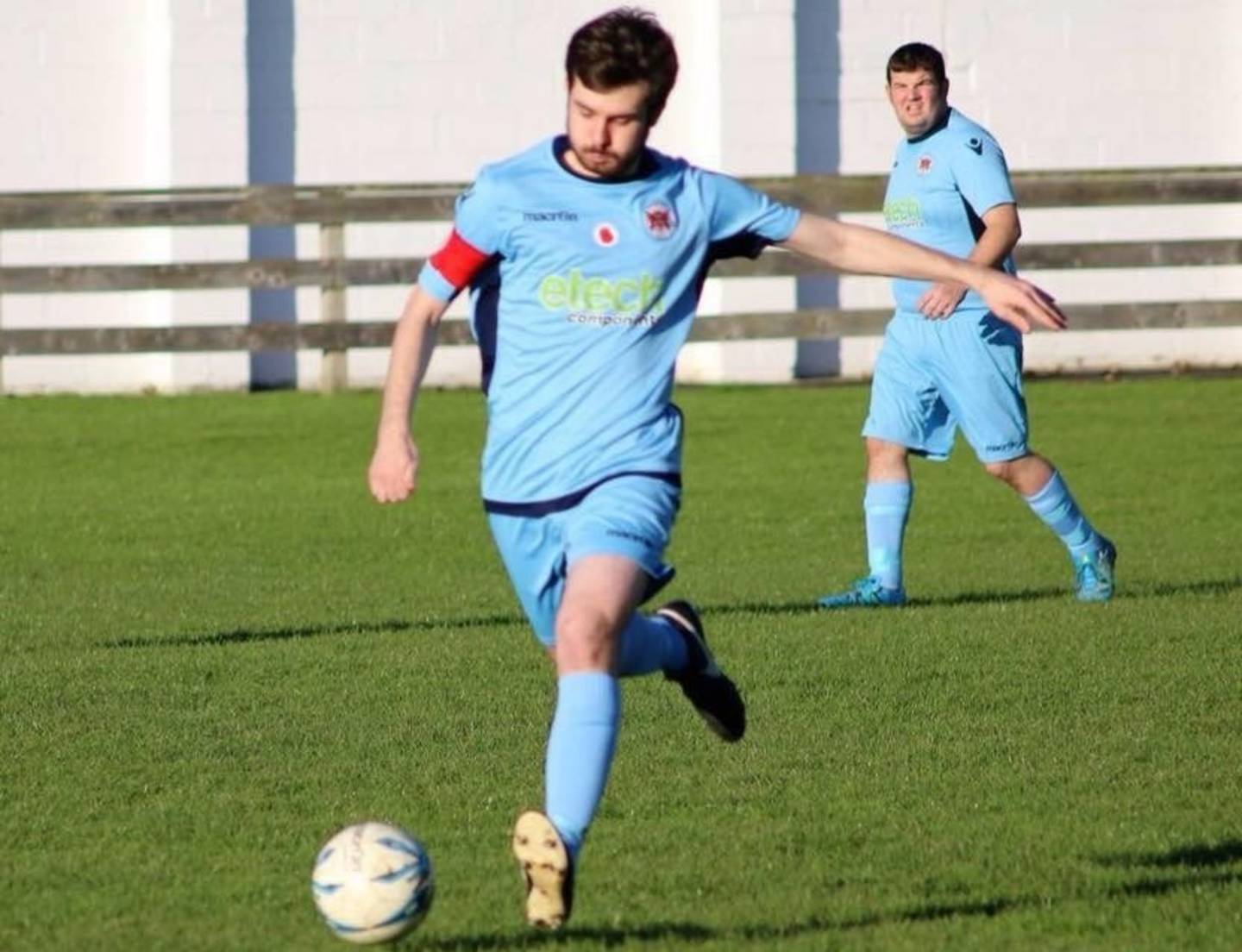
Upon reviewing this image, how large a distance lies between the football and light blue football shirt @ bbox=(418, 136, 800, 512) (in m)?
0.81

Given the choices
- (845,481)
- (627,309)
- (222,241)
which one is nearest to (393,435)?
(627,309)

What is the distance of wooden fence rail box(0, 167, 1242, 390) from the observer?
19344mm

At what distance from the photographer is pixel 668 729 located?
757 centimetres

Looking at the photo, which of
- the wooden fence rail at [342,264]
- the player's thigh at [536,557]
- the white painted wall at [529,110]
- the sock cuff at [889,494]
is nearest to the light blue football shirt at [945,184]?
the sock cuff at [889,494]

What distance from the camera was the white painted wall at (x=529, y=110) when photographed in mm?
21328

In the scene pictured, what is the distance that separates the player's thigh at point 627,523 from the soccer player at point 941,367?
4570mm

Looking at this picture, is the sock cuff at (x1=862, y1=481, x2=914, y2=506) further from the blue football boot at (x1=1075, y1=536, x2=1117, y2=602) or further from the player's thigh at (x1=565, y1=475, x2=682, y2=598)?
the player's thigh at (x1=565, y1=475, x2=682, y2=598)

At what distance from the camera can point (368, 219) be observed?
65.2 feet

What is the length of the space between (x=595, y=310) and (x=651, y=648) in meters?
0.91

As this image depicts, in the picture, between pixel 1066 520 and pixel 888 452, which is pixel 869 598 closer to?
pixel 888 452

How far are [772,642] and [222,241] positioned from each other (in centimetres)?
1287

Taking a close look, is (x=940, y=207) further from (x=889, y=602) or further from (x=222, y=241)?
(x=222, y=241)

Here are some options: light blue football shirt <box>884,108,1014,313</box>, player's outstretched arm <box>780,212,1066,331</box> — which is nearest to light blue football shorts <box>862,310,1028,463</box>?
light blue football shirt <box>884,108,1014,313</box>

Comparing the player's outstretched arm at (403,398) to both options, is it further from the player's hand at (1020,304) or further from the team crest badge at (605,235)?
the player's hand at (1020,304)
